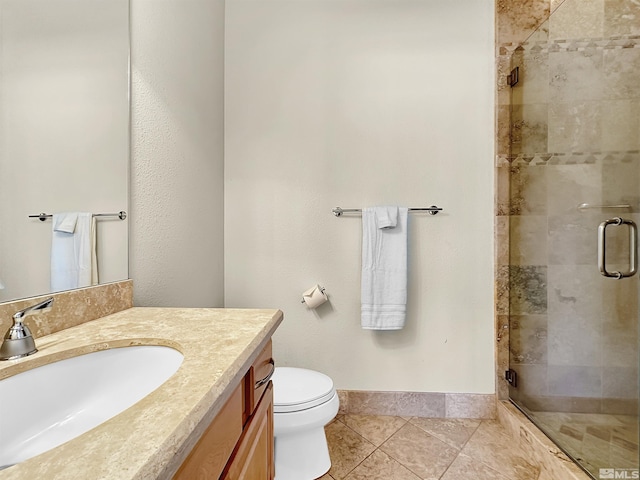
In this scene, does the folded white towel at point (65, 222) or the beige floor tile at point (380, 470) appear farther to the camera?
the beige floor tile at point (380, 470)

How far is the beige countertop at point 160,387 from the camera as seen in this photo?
36 cm

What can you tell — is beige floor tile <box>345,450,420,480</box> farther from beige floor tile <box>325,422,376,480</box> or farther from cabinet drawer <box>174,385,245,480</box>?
cabinet drawer <box>174,385,245,480</box>

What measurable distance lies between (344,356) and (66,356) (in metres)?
1.43

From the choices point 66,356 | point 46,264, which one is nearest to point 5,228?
point 46,264

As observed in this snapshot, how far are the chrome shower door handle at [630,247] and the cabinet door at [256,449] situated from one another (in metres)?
1.42

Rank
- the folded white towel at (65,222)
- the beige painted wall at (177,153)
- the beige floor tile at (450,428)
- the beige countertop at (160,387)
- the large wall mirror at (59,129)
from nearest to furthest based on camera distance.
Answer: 1. the beige countertop at (160,387)
2. the large wall mirror at (59,129)
3. the folded white towel at (65,222)
4. the beige painted wall at (177,153)
5. the beige floor tile at (450,428)

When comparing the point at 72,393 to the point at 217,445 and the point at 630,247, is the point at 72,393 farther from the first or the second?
the point at 630,247

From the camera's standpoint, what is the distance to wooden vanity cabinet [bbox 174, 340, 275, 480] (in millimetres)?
532

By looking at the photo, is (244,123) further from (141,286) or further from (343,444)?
(343,444)

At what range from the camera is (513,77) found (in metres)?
1.78

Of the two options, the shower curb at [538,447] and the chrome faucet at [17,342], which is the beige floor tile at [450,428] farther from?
the chrome faucet at [17,342]

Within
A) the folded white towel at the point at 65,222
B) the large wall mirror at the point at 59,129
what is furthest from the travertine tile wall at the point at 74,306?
the folded white towel at the point at 65,222

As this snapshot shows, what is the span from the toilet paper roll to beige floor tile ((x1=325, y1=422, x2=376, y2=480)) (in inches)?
25.9

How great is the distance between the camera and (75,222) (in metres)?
0.94
